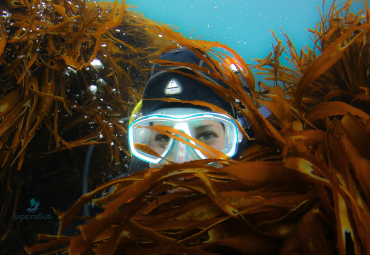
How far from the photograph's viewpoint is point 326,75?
120cm

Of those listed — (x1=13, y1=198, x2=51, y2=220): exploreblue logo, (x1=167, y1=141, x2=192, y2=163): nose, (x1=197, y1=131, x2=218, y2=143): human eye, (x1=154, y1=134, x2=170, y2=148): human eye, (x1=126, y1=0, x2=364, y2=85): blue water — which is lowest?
(x1=13, y1=198, x2=51, y2=220): exploreblue logo

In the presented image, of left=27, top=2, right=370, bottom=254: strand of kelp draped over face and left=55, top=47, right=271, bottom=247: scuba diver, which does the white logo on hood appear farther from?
left=27, top=2, right=370, bottom=254: strand of kelp draped over face

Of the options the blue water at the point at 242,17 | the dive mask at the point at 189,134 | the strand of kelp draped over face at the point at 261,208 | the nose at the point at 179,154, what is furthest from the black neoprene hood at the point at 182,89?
the blue water at the point at 242,17

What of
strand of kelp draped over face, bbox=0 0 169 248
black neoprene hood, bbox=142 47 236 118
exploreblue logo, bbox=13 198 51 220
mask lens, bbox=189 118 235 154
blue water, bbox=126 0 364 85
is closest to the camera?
strand of kelp draped over face, bbox=0 0 169 248

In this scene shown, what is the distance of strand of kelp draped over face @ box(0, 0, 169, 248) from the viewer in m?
1.58

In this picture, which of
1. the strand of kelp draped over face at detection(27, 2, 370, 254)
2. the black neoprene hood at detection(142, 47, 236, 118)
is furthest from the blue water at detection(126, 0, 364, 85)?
the strand of kelp draped over face at detection(27, 2, 370, 254)

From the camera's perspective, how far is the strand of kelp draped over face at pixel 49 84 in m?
1.58

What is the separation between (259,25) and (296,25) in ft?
24.6

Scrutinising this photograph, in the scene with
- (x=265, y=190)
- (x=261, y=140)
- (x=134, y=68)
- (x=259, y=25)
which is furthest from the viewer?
(x=259, y=25)

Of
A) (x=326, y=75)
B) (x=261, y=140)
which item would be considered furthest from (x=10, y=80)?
(x=326, y=75)

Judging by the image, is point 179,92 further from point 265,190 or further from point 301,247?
point 301,247

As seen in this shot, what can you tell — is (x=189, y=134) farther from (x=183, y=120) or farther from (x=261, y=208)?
(x=261, y=208)

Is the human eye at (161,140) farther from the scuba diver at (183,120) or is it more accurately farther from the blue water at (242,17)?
the blue water at (242,17)

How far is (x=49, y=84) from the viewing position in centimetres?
171
